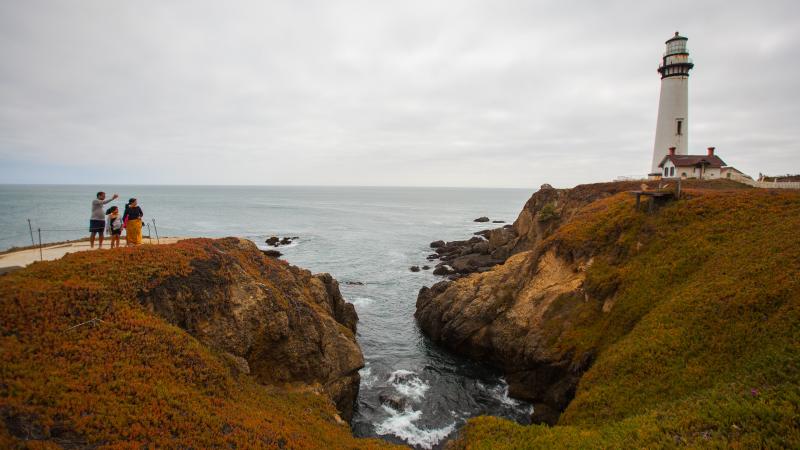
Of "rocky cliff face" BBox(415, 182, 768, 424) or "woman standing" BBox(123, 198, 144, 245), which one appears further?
"rocky cliff face" BBox(415, 182, 768, 424)

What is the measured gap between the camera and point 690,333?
1747 centimetres

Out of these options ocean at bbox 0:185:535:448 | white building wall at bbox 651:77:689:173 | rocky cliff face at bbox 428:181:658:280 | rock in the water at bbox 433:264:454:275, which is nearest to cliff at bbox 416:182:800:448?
ocean at bbox 0:185:535:448

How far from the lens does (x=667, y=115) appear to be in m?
49.2

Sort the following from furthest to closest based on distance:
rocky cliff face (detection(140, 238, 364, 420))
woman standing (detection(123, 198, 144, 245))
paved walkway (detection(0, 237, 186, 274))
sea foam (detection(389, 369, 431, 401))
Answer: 1. sea foam (detection(389, 369, 431, 401))
2. woman standing (detection(123, 198, 144, 245))
3. paved walkway (detection(0, 237, 186, 274))
4. rocky cliff face (detection(140, 238, 364, 420))

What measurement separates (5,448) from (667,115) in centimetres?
6173

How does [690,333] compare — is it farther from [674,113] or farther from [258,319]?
[674,113]

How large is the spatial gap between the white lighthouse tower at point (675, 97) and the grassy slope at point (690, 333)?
25.8 meters

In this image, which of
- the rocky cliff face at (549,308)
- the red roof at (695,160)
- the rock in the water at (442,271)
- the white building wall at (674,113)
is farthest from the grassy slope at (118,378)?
the white building wall at (674,113)

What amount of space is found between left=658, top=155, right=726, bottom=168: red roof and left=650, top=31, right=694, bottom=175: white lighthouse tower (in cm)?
222

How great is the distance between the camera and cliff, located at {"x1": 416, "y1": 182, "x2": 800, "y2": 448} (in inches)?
513

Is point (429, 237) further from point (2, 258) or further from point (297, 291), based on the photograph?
point (2, 258)

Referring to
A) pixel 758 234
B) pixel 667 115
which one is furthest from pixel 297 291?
pixel 667 115

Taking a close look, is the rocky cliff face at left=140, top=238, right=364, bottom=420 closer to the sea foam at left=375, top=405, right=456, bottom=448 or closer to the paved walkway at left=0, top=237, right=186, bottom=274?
the sea foam at left=375, top=405, right=456, bottom=448

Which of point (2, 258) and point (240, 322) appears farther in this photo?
point (2, 258)
